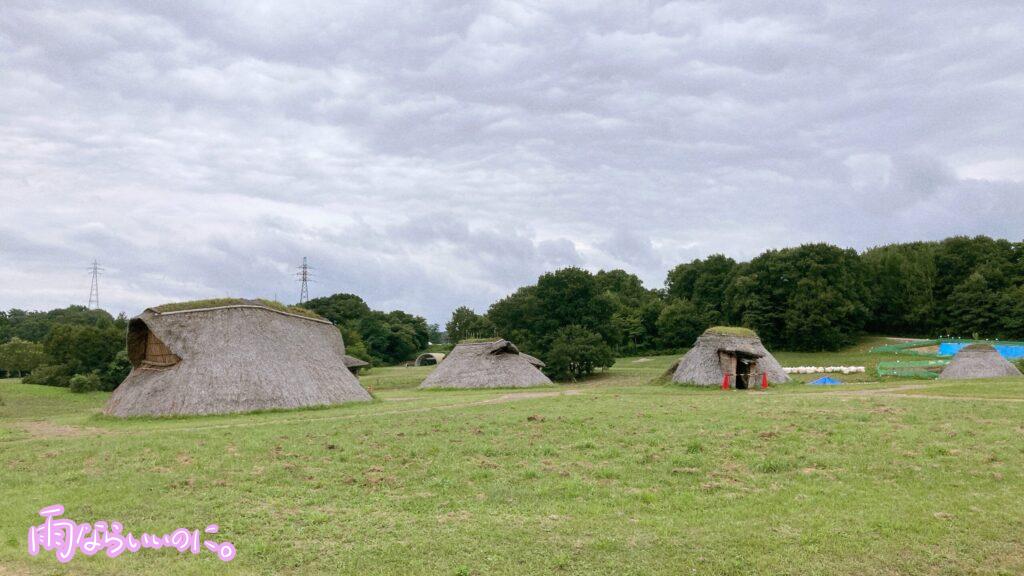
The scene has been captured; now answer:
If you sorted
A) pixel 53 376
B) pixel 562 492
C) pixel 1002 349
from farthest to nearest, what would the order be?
pixel 53 376
pixel 1002 349
pixel 562 492

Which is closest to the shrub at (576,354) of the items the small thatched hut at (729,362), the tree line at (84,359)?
the small thatched hut at (729,362)

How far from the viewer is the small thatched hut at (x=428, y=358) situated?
88019mm

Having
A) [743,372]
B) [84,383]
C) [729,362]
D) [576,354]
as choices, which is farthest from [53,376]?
[743,372]

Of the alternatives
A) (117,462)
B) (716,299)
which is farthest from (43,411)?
(716,299)

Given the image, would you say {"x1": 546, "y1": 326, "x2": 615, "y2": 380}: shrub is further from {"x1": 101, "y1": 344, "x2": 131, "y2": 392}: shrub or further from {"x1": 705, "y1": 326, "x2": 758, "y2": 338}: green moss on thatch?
{"x1": 101, "y1": 344, "x2": 131, "y2": 392}: shrub

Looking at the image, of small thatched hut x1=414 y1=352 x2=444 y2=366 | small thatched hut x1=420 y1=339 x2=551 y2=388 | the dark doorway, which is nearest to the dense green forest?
small thatched hut x1=414 y1=352 x2=444 y2=366

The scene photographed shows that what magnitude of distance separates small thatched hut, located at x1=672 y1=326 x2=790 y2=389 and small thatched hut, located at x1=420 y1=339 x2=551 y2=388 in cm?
1029

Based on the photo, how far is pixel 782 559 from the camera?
24.6 ft

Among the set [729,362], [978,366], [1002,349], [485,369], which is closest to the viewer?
[978,366]

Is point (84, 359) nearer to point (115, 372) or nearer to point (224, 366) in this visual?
point (115, 372)

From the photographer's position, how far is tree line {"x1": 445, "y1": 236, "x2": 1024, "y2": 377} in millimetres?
59469

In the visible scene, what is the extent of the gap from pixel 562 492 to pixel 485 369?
104ft

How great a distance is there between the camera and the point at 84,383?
152ft

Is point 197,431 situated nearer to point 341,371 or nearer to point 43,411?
point 341,371
